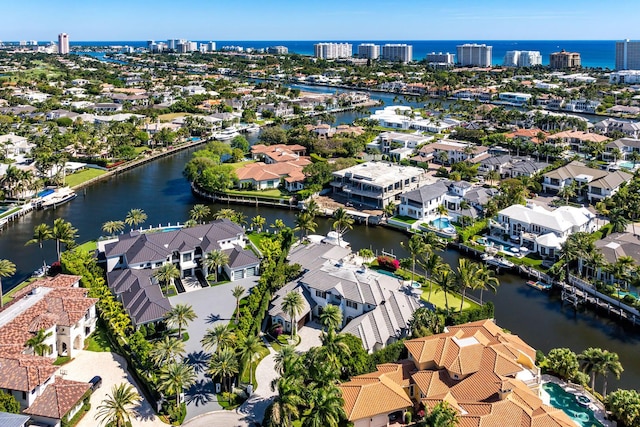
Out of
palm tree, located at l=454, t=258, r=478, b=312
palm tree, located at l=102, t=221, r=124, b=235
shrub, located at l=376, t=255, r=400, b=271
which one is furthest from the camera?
palm tree, located at l=102, t=221, r=124, b=235

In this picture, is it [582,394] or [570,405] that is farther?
[582,394]

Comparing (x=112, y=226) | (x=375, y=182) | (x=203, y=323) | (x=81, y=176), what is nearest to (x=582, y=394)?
(x=203, y=323)

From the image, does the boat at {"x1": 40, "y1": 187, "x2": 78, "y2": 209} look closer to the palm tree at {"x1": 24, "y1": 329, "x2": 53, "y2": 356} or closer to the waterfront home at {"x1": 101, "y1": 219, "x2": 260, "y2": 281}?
the waterfront home at {"x1": 101, "y1": 219, "x2": 260, "y2": 281}

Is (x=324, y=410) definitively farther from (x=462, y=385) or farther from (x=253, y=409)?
(x=462, y=385)

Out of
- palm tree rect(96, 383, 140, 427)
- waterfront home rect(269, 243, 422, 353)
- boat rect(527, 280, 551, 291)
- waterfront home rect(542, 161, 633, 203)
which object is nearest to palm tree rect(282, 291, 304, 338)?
waterfront home rect(269, 243, 422, 353)

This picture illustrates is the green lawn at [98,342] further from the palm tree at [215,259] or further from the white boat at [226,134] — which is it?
the white boat at [226,134]

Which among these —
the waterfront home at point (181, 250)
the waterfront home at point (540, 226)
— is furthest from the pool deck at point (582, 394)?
the waterfront home at point (181, 250)

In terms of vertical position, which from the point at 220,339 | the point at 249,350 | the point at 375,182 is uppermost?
the point at 375,182
